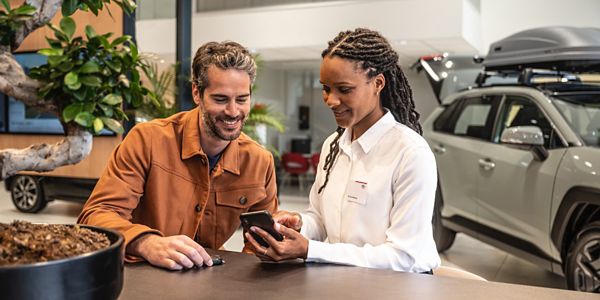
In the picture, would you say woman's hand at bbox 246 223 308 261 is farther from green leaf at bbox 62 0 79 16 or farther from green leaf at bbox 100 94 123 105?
green leaf at bbox 100 94 123 105

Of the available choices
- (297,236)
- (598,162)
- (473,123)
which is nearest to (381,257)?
(297,236)

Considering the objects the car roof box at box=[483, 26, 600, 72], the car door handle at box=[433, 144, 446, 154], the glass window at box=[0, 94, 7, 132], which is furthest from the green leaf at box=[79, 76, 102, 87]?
the car door handle at box=[433, 144, 446, 154]

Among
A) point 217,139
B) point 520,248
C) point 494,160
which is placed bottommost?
point 520,248

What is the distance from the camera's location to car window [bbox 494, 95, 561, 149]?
3.78 meters

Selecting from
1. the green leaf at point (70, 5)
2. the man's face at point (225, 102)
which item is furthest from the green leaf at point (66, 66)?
the man's face at point (225, 102)

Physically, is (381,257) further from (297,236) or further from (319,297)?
(319,297)

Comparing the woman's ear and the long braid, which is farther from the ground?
the woman's ear

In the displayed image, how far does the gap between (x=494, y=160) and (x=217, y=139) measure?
9.79 feet

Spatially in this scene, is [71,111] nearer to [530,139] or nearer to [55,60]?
[55,60]

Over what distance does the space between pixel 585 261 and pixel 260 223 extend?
260 centimetres

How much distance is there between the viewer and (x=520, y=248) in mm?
3928

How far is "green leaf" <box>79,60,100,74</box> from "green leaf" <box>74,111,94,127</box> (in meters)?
0.17

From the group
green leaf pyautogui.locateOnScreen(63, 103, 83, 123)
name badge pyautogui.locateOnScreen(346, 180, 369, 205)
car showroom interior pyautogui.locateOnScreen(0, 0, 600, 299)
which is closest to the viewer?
car showroom interior pyautogui.locateOnScreen(0, 0, 600, 299)

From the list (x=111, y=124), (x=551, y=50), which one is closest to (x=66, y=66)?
(x=111, y=124)
